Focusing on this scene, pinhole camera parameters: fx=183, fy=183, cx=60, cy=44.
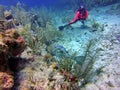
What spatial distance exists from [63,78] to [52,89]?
0.67m

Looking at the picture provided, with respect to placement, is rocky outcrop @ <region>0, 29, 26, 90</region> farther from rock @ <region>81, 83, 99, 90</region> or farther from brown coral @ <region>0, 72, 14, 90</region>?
rock @ <region>81, 83, 99, 90</region>

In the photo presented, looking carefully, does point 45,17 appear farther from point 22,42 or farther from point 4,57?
point 4,57

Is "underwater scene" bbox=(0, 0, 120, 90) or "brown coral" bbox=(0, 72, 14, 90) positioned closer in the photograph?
"brown coral" bbox=(0, 72, 14, 90)

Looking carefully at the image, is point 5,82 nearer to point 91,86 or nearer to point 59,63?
point 59,63

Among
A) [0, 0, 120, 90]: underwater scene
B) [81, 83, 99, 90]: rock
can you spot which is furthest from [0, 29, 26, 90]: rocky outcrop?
[81, 83, 99, 90]: rock

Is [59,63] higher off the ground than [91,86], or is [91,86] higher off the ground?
[59,63]

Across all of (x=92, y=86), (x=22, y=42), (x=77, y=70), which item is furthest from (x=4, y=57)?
(x=92, y=86)

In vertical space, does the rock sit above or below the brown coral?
below

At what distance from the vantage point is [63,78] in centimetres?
534

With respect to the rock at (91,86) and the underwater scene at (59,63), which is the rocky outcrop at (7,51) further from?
the rock at (91,86)

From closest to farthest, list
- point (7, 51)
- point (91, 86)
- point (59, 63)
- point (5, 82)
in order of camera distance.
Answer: point (5, 82), point (7, 51), point (91, 86), point (59, 63)

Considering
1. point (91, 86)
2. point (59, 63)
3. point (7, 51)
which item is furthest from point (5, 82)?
point (91, 86)

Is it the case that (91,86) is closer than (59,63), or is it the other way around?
(91,86)

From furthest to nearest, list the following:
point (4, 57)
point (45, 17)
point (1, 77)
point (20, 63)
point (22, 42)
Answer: point (45, 17) < point (20, 63) < point (22, 42) < point (4, 57) < point (1, 77)
